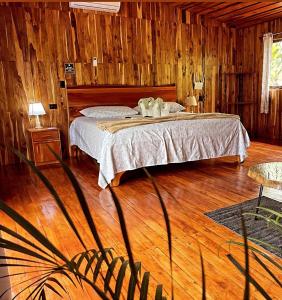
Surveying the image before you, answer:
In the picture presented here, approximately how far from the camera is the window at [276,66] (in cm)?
579

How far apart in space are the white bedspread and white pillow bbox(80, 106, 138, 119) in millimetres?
503

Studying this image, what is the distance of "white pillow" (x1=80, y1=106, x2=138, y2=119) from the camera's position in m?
4.64

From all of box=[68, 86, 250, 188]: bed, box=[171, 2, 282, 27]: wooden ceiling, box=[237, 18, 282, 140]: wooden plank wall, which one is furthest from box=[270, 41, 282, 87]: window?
box=[68, 86, 250, 188]: bed

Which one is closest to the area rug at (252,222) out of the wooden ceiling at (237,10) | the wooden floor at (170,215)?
the wooden floor at (170,215)

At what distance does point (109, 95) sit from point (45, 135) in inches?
57.4

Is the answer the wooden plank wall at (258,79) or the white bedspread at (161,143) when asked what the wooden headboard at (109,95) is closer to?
the white bedspread at (161,143)

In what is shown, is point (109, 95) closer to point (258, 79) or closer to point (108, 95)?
point (108, 95)

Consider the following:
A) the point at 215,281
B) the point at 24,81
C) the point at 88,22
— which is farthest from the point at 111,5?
the point at 215,281

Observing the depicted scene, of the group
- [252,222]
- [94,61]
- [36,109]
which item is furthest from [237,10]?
[252,222]

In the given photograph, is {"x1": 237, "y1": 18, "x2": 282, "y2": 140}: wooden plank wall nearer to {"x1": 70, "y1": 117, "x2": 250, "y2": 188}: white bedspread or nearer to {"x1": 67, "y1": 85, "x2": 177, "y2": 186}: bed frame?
{"x1": 67, "y1": 85, "x2": 177, "y2": 186}: bed frame

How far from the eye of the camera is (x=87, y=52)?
4.96 m

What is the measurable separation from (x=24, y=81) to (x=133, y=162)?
2582mm

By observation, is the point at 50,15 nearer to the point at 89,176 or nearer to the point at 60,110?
the point at 60,110

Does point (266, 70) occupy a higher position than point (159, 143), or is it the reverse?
point (266, 70)
